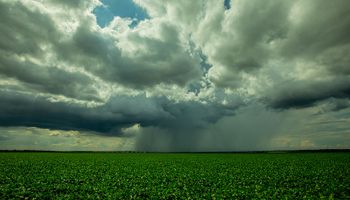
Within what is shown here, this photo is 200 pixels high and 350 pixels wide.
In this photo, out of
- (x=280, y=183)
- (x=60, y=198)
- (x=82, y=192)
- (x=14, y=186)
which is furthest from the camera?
(x=280, y=183)

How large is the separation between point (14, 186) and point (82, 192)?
6.67 meters

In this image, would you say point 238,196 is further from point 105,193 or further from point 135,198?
point 105,193

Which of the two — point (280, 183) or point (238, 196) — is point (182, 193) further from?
point (280, 183)

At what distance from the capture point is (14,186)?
67.0 feet

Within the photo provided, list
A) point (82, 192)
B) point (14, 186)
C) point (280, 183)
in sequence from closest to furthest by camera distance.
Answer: point (82, 192) → point (14, 186) → point (280, 183)

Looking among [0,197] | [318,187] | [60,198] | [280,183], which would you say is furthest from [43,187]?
[318,187]

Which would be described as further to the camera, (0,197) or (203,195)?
(203,195)

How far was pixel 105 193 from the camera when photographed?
18.8 meters

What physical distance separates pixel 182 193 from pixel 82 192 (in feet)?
26.5

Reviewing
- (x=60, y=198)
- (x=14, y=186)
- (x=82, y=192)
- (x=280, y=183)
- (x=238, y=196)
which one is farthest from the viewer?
(x=280, y=183)

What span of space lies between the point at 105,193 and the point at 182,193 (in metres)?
6.16

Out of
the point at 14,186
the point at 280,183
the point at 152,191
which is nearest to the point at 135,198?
the point at 152,191

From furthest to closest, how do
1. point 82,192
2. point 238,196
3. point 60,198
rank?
point 82,192, point 238,196, point 60,198

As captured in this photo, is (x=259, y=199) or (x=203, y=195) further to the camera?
(x=203, y=195)
